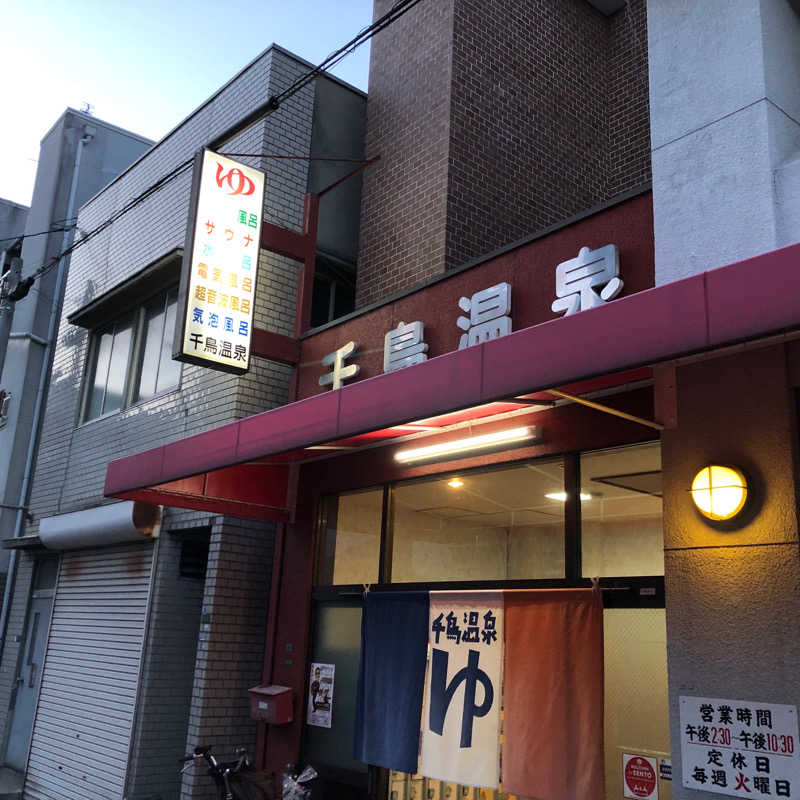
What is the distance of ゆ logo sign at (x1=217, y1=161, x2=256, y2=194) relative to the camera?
10.0 metres

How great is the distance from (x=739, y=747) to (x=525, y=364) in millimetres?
2628

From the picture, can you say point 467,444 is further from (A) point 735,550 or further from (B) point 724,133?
(B) point 724,133

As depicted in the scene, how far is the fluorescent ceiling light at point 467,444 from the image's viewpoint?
25.2 feet

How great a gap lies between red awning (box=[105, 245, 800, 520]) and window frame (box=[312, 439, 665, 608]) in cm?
65

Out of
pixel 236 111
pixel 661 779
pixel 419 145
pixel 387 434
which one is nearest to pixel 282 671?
pixel 387 434

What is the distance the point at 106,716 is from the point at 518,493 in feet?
23.1

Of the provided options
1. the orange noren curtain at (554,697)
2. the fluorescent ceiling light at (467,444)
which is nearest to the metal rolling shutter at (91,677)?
the fluorescent ceiling light at (467,444)

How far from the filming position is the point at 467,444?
8.14m

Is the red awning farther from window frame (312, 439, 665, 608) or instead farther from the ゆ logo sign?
the ゆ logo sign

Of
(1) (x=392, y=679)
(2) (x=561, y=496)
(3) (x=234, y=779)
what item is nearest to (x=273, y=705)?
(3) (x=234, y=779)

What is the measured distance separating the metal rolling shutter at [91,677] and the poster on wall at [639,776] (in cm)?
685

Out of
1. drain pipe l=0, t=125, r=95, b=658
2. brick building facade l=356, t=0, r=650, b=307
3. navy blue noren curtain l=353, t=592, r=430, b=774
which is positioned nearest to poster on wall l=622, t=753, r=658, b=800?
navy blue noren curtain l=353, t=592, r=430, b=774

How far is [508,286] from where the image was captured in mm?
8039

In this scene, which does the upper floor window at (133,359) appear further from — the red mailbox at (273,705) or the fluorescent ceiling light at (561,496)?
the fluorescent ceiling light at (561,496)
